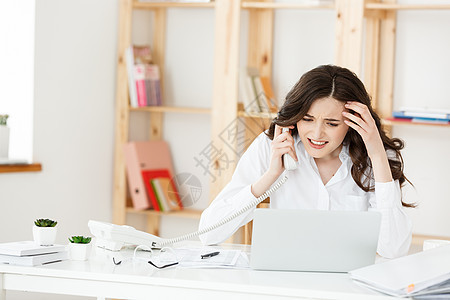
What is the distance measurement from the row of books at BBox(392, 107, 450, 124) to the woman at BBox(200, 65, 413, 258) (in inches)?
39.7

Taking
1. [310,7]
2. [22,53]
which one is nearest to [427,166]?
[310,7]

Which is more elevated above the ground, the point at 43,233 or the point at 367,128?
the point at 367,128

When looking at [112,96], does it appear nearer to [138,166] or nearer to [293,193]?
[138,166]

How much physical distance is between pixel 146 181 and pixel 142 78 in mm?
587

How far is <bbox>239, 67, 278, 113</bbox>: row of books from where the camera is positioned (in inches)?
149

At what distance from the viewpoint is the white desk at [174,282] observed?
161 centimetres

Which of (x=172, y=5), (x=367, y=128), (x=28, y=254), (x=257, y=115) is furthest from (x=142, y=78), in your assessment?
(x=28, y=254)

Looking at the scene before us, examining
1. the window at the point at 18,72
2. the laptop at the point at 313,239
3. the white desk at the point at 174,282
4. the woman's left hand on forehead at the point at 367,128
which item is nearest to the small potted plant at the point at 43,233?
the white desk at the point at 174,282

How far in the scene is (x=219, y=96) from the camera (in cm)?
381

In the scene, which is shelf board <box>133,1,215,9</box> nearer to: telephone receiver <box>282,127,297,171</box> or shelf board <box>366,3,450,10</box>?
shelf board <box>366,3,450,10</box>

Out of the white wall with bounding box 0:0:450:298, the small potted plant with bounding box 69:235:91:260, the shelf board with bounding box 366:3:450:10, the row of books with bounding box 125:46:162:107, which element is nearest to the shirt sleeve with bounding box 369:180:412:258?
the small potted plant with bounding box 69:235:91:260

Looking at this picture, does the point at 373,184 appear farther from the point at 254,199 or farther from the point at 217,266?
the point at 217,266

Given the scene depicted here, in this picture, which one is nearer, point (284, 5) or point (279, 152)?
point (279, 152)

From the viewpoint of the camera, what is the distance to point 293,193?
2484mm
